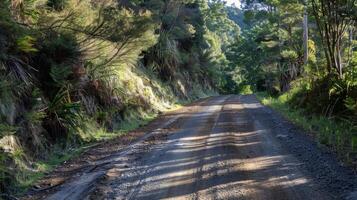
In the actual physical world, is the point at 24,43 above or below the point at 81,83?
above

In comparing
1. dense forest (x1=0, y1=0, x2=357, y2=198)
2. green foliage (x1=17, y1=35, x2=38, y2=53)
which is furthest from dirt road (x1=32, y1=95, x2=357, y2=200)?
green foliage (x1=17, y1=35, x2=38, y2=53)

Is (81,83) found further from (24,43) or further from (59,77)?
(24,43)

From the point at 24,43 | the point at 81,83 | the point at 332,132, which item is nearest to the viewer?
the point at 24,43

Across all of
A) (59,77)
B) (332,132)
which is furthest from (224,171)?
(59,77)

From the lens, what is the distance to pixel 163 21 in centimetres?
3303

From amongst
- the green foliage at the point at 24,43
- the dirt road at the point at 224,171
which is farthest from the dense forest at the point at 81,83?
the dirt road at the point at 224,171

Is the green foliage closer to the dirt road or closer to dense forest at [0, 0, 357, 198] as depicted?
dense forest at [0, 0, 357, 198]

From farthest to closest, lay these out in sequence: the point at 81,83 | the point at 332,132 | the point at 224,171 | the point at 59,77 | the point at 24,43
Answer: the point at 81,83 → the point at 59,77 → the point at 332,132 → the point at 24,43 → the point at 224,171

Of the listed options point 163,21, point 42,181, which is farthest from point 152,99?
point 42,181

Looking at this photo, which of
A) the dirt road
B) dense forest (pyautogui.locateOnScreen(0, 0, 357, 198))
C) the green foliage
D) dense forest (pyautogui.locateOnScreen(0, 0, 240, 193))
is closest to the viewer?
the dirt road

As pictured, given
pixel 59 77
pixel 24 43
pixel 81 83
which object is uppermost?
pixel 24 43

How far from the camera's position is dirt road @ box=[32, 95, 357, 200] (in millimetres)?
7285

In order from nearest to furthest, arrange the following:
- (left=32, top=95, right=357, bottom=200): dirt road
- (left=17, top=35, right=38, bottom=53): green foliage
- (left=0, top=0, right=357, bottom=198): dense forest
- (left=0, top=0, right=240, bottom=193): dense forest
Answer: (left=32, top=95, right=357, bottom=200): dirt road, (left=0, top=0, right=240, bottom=193): dense forest, (left=0, top=0, right=357, bottom=198): dense forest, (left=17, top=35, right=38, bottom=53): green foliage

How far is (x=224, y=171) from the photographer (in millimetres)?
8672
